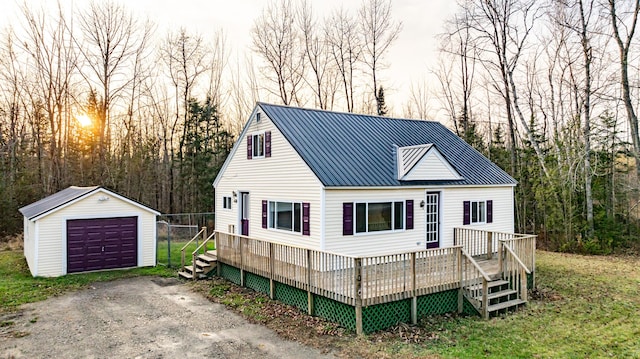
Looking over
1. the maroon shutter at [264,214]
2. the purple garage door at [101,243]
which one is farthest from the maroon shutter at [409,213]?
the purple garage door at [101,243]

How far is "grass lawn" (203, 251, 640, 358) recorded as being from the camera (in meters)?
6.98

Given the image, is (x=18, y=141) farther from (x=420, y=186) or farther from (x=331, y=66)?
(x=420, y=186)

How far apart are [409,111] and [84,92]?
74.5 feet

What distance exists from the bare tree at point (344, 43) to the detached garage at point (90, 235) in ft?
57.3

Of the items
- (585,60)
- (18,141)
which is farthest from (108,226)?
(585,60)

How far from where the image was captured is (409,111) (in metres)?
31.8

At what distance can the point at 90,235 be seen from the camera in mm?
13711

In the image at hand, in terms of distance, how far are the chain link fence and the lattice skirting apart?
6941 millimetres

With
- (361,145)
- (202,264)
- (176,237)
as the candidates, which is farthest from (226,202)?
(176,237)

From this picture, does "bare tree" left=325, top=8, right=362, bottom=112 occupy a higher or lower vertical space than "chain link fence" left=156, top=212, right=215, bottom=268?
higher

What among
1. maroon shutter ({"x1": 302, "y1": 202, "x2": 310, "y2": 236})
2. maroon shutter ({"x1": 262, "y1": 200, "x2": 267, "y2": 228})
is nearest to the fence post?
maroon shutter ({"x1": 302, "y1": 202, "x2": 310, "y2": 236})

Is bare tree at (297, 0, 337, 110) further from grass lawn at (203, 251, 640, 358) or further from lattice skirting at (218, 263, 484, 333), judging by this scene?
lattice skirting at (218, 263, 484, 333)

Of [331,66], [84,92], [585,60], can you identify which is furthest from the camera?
[331,66]

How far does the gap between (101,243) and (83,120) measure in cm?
1460
